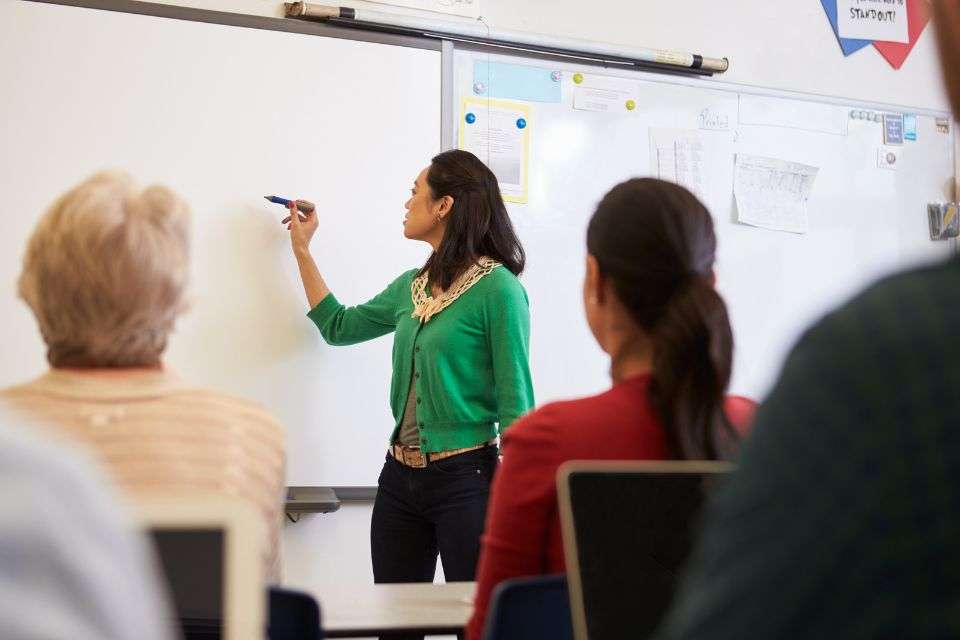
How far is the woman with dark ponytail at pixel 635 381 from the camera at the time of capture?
130 centimetres

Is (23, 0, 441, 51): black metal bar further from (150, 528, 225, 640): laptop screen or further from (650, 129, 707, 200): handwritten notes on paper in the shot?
(150, 528, 225, 640): laptop screen

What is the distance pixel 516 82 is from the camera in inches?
127

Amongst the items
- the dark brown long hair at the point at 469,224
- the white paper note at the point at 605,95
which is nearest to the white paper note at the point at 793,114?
the white paper note at the point at 605,95

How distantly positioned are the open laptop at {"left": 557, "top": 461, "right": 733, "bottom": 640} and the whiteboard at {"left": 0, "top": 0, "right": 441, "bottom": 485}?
181 centimetres

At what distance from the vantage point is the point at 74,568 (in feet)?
1.19

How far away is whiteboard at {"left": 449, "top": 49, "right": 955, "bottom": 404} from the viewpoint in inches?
129

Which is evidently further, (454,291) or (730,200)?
(730,200)

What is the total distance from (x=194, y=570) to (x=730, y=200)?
3.08 meters

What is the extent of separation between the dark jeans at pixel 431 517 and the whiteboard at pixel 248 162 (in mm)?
472

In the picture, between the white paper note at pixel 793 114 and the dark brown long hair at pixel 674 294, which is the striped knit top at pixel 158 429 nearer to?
the dark brown long hair at pixel 674 294

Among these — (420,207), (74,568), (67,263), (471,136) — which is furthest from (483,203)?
(74,568)

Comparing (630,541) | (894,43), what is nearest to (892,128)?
(894,43)

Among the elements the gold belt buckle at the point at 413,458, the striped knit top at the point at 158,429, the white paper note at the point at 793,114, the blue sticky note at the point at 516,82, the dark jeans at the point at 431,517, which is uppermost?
the blue sticky note at the point at 516,82

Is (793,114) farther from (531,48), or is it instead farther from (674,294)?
(674,294)
